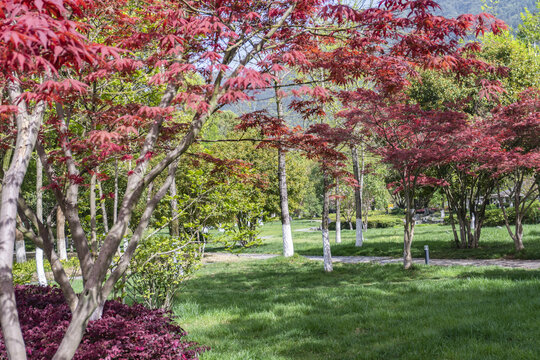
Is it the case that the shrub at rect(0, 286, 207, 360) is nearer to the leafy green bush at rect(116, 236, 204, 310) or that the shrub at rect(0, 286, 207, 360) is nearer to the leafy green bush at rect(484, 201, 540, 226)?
the leafy green bush at rect(116, 236, 204, 310)

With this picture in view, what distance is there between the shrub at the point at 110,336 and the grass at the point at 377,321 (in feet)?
3.24

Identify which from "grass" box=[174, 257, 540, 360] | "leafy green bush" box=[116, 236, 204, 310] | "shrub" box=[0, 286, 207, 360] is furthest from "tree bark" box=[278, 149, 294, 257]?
"shrub" box=[0, 286, 207, 360]

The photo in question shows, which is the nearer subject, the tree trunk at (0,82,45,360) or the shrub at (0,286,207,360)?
the tree trunk at (0,82,45,360)

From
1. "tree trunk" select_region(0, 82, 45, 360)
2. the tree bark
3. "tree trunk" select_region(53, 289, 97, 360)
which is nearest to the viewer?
"tree trunk" select_region(0, 82, 45, 360)

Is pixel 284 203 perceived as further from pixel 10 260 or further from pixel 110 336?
pixel 10 260

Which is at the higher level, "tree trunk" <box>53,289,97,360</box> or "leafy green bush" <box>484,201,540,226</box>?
"tree trunk" <box>53,289,97,360</box>

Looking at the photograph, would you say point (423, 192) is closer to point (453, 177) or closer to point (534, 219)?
point (453, 177)

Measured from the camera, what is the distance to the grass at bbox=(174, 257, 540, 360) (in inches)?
191

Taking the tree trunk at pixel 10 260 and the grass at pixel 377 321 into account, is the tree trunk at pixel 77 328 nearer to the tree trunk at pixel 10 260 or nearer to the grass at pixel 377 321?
the tree trunk at pixel 10 260

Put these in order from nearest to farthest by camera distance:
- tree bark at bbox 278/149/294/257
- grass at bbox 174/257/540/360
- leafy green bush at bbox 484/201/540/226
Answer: grass at bbox 174/257/540/360
tree bark at bbox 278/149/294/257
leafy green bush at bbox 484/201/540/226

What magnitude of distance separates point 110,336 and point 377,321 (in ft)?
12.8

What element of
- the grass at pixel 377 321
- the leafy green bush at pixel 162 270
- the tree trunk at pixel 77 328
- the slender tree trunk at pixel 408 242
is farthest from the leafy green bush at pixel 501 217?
the tree trunk at pixel 77 328

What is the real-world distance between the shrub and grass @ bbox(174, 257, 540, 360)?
99 centimetres

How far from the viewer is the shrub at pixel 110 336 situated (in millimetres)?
3559
